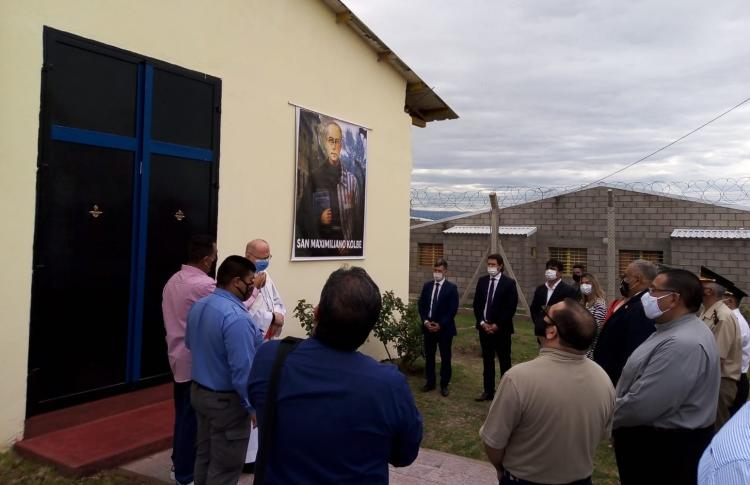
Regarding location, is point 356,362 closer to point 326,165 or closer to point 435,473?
point 435,473

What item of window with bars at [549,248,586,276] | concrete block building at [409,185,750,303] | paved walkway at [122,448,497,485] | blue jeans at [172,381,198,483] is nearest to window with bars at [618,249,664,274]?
concrete block building at [409,185,750,303]

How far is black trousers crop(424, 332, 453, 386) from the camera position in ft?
23.7

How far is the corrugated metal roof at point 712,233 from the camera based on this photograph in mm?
13000

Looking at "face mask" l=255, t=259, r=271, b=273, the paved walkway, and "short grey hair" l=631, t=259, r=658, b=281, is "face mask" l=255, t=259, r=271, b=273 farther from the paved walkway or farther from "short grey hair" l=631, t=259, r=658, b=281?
"short grey hair" l=631, t=259, r=658, b=281

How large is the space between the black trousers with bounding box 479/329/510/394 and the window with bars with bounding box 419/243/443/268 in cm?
1021

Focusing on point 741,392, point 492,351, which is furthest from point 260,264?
point 741,392

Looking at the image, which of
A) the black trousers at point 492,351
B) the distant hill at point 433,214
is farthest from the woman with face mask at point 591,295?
the distant hill at point 433,214

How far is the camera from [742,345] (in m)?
4.88

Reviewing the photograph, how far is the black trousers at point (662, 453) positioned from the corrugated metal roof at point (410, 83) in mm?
6351

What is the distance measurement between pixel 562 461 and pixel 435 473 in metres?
2.32

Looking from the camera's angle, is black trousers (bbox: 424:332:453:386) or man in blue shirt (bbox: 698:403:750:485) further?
black trousers (bbox: 424:332:453:386)

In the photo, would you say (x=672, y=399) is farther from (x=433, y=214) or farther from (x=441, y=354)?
(x=433, y=214)

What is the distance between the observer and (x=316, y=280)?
24.1 ft

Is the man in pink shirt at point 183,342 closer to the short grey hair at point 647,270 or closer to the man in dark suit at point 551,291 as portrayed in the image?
the short grey hair at point 647,270
